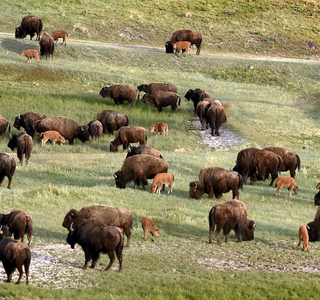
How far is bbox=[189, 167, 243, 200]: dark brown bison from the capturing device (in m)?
18.4

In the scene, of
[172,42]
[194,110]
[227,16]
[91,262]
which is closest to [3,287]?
[91,262]

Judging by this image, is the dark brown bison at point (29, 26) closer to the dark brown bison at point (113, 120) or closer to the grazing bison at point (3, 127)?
the dark brown bison at point (113, 120)

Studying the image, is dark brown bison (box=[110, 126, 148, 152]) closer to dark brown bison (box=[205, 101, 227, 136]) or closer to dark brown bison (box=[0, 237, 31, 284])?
dark brown bison (box=[205, 101, 227, 136])

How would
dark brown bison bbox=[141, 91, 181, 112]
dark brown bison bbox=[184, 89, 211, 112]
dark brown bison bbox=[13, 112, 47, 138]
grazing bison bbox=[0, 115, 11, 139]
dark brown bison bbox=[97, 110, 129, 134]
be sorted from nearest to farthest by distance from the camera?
1. grazing bison bbox=[0, 115, 11, 139]
2. dark brown bison bbox=[13, 112, 47, 138]
3. dark brown bison bbox=[97, 110, 129, 134]
4. dark brown bison bbox=[141, 91, 181, 112]
5. dark brown bison bbox=[184, 89, 211, 112]

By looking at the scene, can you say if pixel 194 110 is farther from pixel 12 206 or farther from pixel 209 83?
pixel 12 206

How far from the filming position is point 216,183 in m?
18.6

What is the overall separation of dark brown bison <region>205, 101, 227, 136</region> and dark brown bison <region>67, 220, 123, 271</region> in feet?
67.6

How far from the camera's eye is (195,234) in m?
15.2

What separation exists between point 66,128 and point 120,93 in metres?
6.92

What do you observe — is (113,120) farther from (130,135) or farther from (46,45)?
(46,45)

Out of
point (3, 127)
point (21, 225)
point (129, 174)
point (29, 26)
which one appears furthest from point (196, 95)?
point (21, 225)

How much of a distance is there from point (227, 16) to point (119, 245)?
52.8 meters

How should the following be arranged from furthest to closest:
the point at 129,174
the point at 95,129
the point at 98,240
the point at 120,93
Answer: the point at 120,93, the point at 95,129, the point at 129,174, the point at 98,240

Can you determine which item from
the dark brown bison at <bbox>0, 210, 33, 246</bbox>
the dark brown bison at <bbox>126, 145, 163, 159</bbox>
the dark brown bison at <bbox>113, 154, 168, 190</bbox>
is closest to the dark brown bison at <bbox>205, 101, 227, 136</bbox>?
the dark brown bison at <bbox>126, 145, 163, 159</bbox>
